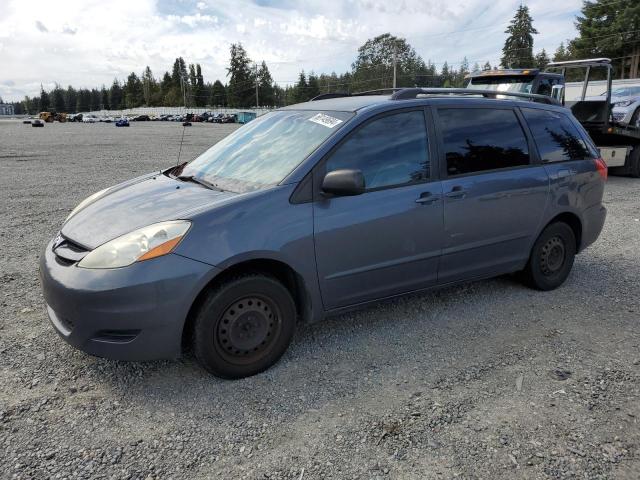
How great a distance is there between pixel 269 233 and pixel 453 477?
1667 mm

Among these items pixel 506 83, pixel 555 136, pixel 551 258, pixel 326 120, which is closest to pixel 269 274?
pixel 326 120

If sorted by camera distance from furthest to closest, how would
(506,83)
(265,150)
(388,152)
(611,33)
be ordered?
(611,33)
(506,83)
(265,150)
(388,152)

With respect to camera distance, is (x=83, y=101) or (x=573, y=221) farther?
(x=83, y=101)

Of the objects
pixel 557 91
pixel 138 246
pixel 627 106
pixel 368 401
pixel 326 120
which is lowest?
pixel 368 401

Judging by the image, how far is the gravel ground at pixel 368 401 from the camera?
242 cm

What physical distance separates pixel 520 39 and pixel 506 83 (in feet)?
242

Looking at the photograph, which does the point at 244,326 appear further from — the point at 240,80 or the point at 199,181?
the point at 240,80

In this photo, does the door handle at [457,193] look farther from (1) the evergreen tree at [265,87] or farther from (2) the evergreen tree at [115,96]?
(2) the evergreen tree at [115,96]

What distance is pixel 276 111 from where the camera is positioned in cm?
432

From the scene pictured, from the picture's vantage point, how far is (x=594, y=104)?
38.2 ft

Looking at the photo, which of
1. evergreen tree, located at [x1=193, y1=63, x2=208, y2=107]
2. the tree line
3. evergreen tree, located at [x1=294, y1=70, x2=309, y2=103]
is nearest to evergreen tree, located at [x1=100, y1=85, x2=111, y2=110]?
the tree line

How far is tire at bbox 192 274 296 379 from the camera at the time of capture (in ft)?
9.66

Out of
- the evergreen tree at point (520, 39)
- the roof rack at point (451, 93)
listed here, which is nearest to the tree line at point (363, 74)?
the evergreen tree at point (520, 39)

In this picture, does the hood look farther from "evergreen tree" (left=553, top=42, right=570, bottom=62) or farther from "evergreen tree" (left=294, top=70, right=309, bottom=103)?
"evergreen tree" (left=294, top=70, right=309, bottom=103)
